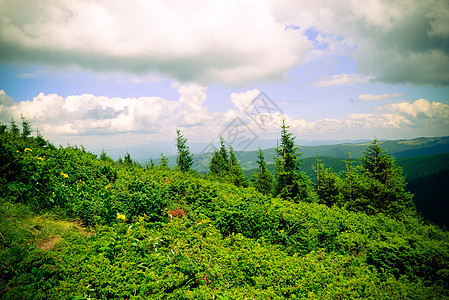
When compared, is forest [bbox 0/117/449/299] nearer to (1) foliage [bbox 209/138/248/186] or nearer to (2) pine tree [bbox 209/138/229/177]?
(1) foliage [bbox 209/138/248/186]

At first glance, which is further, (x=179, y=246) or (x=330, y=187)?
(x=330, y=187)

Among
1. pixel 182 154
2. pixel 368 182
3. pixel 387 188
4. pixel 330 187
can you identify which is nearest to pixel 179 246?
pixel 387 188

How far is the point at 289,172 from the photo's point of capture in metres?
21.0

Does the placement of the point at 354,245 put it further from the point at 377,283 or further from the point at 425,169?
the point at 425,169

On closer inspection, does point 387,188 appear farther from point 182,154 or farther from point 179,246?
point 182,154

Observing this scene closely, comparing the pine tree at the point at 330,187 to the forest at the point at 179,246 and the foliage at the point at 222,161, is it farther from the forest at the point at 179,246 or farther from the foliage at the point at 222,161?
the forest at the point at 179,246

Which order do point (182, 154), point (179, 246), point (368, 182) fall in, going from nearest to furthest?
1. point (179, 246)
2. point (368, 182)
3. point (182, 154)

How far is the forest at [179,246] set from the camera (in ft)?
11.2

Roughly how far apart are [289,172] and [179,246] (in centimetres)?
1813

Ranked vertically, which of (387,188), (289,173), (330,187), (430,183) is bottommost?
(430,183)

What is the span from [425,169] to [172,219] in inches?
7737

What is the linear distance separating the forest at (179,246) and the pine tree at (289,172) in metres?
12.7

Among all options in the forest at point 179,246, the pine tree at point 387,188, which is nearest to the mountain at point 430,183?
the pine tree at point 387,188

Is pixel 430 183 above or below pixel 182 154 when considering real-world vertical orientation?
below
